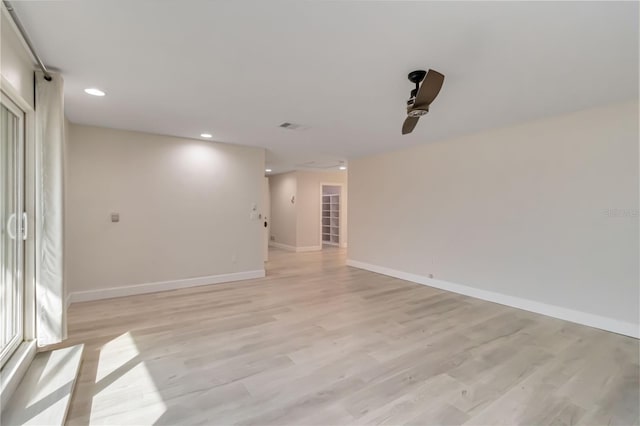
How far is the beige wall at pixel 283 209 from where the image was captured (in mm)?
8602

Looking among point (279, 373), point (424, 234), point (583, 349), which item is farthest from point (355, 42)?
point (424, 234)

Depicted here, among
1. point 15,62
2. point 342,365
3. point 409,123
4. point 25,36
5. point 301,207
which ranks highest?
point 25,36

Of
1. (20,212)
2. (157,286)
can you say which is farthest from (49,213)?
(157,286)

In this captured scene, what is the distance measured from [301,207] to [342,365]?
20.7 feet

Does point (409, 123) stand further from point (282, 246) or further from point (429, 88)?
point (282, 246)

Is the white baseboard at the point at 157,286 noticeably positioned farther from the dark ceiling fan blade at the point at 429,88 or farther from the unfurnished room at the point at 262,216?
the dark ceiling fan blade at the point at 429,88

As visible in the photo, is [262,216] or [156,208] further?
[262,216]

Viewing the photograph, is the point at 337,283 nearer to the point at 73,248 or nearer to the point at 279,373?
the point at 279,373

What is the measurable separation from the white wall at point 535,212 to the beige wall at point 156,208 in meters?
2.92

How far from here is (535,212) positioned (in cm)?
366

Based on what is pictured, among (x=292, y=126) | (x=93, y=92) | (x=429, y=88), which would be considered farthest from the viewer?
(x=292, y=126)

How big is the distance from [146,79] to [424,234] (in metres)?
4.39

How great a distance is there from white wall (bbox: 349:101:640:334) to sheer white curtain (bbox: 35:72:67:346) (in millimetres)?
4709

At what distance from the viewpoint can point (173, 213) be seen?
4613mm
